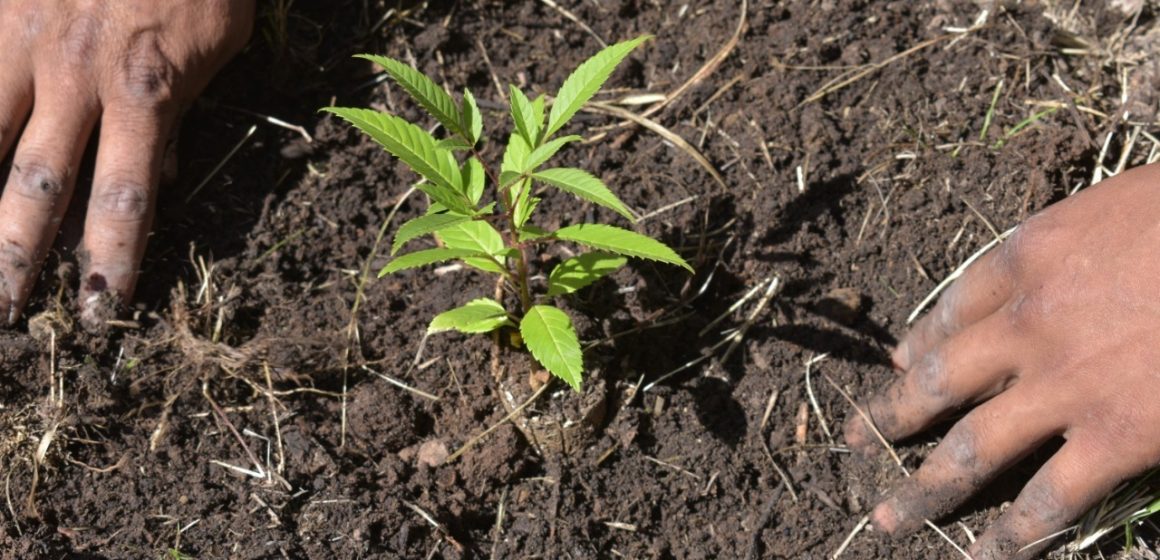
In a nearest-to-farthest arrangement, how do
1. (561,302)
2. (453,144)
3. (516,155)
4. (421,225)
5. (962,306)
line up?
(421,225) → (453,144) → (516,155) → (962,306) → (561,302)

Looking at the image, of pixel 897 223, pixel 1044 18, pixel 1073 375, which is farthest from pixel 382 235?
pixel 1044 18

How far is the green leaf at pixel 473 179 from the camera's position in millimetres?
2162

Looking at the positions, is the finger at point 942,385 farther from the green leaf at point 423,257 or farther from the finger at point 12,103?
the finger at point 12,103

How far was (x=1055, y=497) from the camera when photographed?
87.1 inches

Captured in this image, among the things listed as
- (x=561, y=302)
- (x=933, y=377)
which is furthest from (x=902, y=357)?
(x=561, y=302)

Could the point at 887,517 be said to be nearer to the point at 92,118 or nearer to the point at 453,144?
the point at 453,144

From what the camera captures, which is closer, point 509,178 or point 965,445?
point 509,178

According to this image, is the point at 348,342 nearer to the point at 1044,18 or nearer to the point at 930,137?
the point at 930,137

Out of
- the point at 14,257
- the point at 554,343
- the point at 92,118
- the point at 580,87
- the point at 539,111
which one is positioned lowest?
the point at 14,257

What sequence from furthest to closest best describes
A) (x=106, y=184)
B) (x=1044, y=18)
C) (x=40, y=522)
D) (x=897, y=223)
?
1. (x=1044, y=18)
2. (x=897, y=223)
3. (x=106, y=184)
4. (x=40, y=522)

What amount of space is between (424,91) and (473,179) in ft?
1.04

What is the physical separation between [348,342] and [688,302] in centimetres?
88

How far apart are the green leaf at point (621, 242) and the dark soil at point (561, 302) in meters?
0.47

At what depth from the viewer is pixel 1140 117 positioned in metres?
2.80
